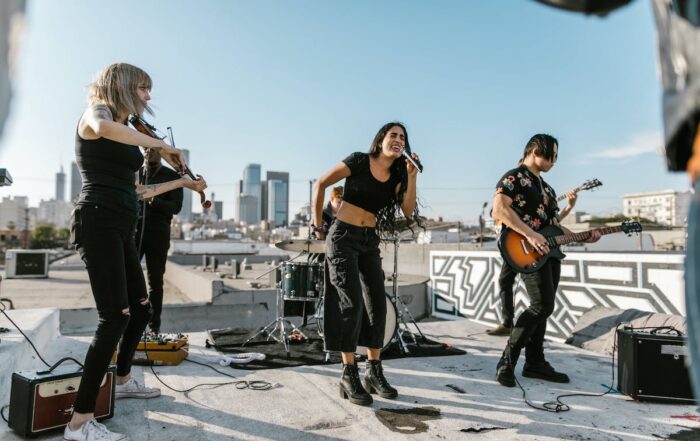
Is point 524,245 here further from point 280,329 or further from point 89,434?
point 89,434

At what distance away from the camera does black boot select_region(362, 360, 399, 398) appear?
9.70 feet

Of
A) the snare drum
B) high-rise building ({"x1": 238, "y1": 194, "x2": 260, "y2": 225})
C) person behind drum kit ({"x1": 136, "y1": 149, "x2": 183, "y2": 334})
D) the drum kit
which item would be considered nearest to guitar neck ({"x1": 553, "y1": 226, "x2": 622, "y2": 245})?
the drum kit

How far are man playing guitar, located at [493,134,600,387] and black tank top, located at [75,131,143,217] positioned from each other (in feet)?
8.51

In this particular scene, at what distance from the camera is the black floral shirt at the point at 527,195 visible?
11.5ft

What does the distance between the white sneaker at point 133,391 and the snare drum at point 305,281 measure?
2.13 m

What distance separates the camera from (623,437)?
2.43 metres

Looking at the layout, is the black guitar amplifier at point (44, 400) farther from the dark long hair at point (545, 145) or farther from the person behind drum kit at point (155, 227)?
the dark long hair at point (545, 145)

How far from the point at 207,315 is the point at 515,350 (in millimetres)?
7854

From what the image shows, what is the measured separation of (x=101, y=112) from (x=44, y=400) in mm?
1488

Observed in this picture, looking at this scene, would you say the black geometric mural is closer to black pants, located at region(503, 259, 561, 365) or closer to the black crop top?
black pants, located at region(503, 259, 561, 365)

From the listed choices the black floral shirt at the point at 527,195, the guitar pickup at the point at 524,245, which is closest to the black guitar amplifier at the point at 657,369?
the guitar pickup at the point at 524,245

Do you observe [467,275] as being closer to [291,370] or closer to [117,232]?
[291,370]

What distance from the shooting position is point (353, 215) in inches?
121

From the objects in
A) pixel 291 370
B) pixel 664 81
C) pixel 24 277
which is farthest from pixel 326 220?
pixel 24 277
